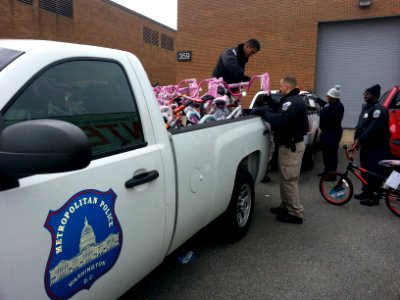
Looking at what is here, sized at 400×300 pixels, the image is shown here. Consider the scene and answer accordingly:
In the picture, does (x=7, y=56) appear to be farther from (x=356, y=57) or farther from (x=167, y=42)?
(x=167, y=42)

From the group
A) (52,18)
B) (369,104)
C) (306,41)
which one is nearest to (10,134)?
(369,104)

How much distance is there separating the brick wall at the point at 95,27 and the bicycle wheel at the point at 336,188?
2240 centimetres

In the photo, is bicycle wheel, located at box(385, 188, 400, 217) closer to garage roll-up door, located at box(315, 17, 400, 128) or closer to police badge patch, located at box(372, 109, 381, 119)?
police badge patch, located at box(372, 109, 381, 119)

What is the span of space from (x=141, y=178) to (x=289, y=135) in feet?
9.50

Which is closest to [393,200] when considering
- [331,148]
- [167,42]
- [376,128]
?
[376,128]

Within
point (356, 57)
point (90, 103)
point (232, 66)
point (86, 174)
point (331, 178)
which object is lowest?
point (331, 178)

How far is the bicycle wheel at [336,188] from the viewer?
5809mm

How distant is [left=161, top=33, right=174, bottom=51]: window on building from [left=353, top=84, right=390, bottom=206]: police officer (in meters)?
32.5

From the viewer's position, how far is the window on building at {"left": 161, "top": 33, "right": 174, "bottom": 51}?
120 feet

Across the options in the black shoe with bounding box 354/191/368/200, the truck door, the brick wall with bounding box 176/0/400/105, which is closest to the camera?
the truck door

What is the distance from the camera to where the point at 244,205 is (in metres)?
4.50

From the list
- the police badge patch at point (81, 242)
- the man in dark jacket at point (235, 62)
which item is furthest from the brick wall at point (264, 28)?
the police badge patch at point (81, 242)

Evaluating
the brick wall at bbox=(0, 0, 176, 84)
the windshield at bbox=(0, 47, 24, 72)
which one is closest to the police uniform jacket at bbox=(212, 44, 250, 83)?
the windshield at bbox=(0, 47, 24, 72)

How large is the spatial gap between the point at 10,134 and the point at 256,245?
11.2ft
